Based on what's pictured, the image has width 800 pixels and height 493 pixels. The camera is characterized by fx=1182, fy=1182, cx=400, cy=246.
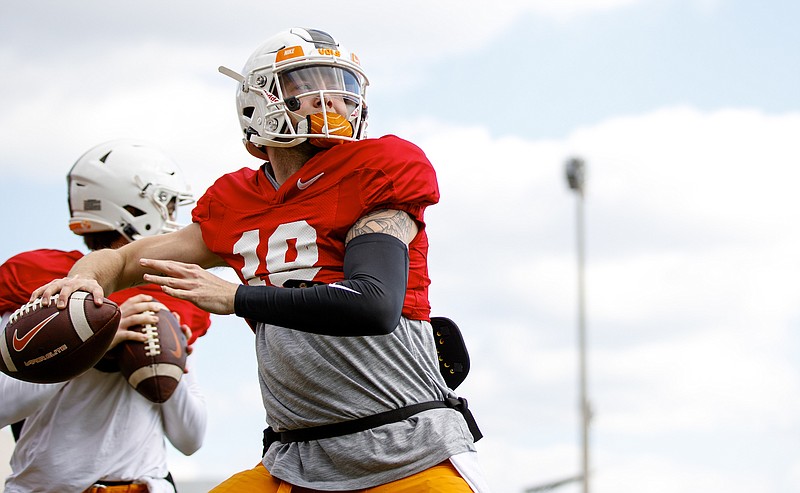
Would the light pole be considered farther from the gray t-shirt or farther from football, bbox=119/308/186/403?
the gray t-shirt

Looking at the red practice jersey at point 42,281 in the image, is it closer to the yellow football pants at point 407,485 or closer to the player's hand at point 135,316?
the player's hand at point 135,316

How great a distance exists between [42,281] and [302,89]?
171 centimetres

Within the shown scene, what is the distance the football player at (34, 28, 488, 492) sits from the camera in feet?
11.3

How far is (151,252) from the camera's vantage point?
4.26 metres

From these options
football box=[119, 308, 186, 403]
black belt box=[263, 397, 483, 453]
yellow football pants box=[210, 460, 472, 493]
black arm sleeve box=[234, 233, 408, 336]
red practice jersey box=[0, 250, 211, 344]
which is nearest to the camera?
black arm sleeve box=[234, 233, 408, 336]

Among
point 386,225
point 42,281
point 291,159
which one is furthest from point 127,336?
point 386,225

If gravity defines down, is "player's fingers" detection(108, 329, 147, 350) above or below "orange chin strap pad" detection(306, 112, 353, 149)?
below

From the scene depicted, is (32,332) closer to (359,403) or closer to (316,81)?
(359,403)

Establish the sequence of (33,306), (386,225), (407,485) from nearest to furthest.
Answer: (407,485)
(386,225)
(33,306)

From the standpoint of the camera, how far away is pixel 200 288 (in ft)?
11.3

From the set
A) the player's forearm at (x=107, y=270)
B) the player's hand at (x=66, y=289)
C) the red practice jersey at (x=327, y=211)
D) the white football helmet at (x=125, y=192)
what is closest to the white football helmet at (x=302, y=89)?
the red practice jersey at (x=327, y=211)

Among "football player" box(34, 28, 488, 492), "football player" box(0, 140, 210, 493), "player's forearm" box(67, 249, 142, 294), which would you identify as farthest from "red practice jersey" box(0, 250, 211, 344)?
"football player" box(34, 28, 488, 492)

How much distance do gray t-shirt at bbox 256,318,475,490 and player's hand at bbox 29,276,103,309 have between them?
2.09 feet

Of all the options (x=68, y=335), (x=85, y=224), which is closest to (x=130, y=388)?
(x=85, y=224)
